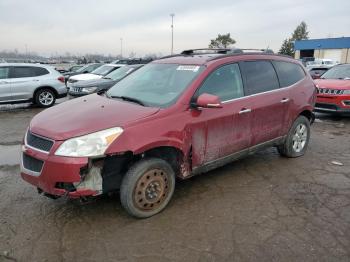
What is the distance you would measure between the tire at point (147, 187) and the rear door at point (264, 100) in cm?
159

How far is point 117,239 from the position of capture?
130 inches

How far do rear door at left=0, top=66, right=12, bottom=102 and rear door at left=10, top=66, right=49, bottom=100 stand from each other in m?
0.13

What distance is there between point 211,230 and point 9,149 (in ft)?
15.7

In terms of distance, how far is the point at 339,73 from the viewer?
1039 centimetres

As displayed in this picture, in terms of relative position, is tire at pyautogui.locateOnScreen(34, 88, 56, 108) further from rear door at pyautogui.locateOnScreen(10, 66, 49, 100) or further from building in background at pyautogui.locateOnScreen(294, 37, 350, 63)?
building in background at pyautogui.locateOnScreen(294, 37, 350, 63)

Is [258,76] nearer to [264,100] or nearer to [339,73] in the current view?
[264,100]

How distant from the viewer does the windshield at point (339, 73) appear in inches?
400

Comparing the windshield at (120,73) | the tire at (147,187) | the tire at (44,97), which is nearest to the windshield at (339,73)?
the windshield at (120,73)

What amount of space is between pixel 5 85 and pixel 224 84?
377 inches

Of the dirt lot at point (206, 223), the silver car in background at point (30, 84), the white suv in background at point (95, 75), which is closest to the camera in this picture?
the dirt lot at point (206, 223)

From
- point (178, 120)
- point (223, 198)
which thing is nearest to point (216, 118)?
point (178, 120)

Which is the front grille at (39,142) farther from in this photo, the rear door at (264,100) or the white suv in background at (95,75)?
the white suv in background at (95,75)

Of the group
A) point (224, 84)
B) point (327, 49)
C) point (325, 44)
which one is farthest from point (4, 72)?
point (327, 49)

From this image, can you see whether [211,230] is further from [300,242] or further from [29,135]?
[29,135]
